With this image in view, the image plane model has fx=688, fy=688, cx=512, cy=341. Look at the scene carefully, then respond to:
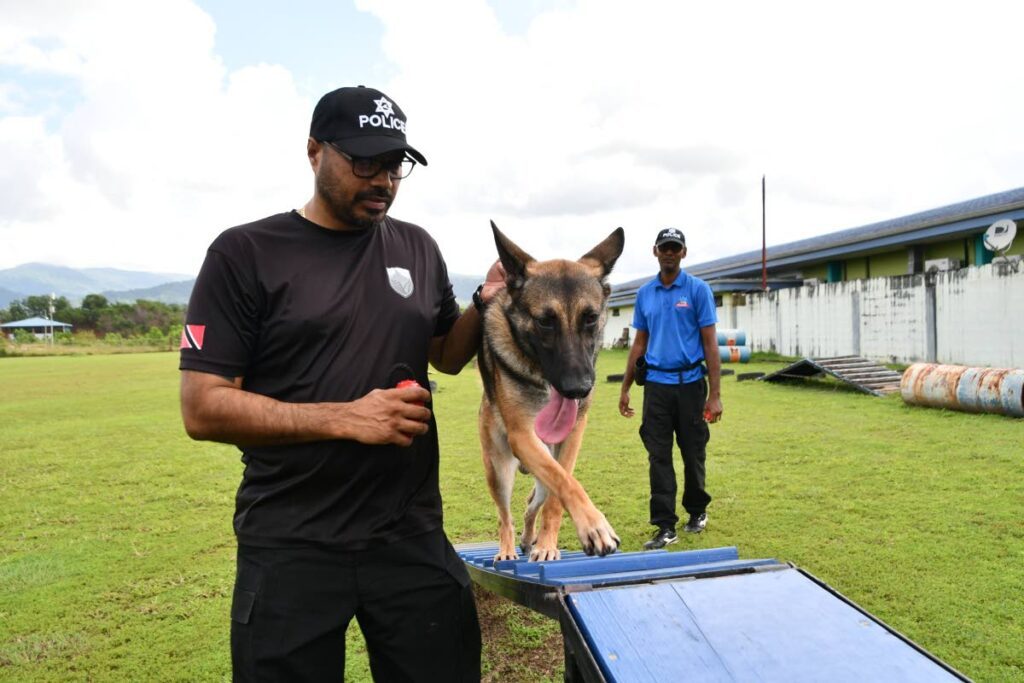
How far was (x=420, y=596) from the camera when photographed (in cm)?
217

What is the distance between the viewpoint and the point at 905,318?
17.9 meters

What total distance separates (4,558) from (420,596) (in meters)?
5.51

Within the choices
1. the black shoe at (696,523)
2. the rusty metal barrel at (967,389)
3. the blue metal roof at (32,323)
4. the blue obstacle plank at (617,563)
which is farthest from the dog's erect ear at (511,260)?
the blue metal roof at (32,323)

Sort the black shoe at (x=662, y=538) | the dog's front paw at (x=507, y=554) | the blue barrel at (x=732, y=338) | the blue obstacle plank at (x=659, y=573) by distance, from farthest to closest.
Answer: the blue barrel at (x=732, y=338) < the black shoe at (x=662, y=538) < the dog's front paw at (x=507, y=554) < the blue obstacle plank at (x=659, y=573)

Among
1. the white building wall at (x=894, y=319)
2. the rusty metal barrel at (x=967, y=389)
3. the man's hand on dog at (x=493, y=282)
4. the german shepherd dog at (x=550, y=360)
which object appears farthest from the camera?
the white building wall at (x=894, y=319)

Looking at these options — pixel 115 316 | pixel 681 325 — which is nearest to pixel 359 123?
pixel 681 325

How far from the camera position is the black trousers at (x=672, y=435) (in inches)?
225

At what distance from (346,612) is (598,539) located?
1.08m

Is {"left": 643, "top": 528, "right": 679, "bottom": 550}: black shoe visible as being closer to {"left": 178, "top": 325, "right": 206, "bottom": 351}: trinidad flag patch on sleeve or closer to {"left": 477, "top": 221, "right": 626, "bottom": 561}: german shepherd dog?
{"left": 477, "top": 221, "right": 626, "bottom": 561}: german shepherd dog

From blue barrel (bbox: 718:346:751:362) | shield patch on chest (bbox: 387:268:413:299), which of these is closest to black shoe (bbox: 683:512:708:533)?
shield patch on chest (bbox: 387:268:413:299)

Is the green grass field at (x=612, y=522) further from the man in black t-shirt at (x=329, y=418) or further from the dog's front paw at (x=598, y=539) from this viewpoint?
the man in black t-shirt at (x=329, y=418)

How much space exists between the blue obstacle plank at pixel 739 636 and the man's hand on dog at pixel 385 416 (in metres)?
0.95

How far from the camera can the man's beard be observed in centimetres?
217

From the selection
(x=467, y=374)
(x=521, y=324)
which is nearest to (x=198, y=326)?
(x=521, y=324)
